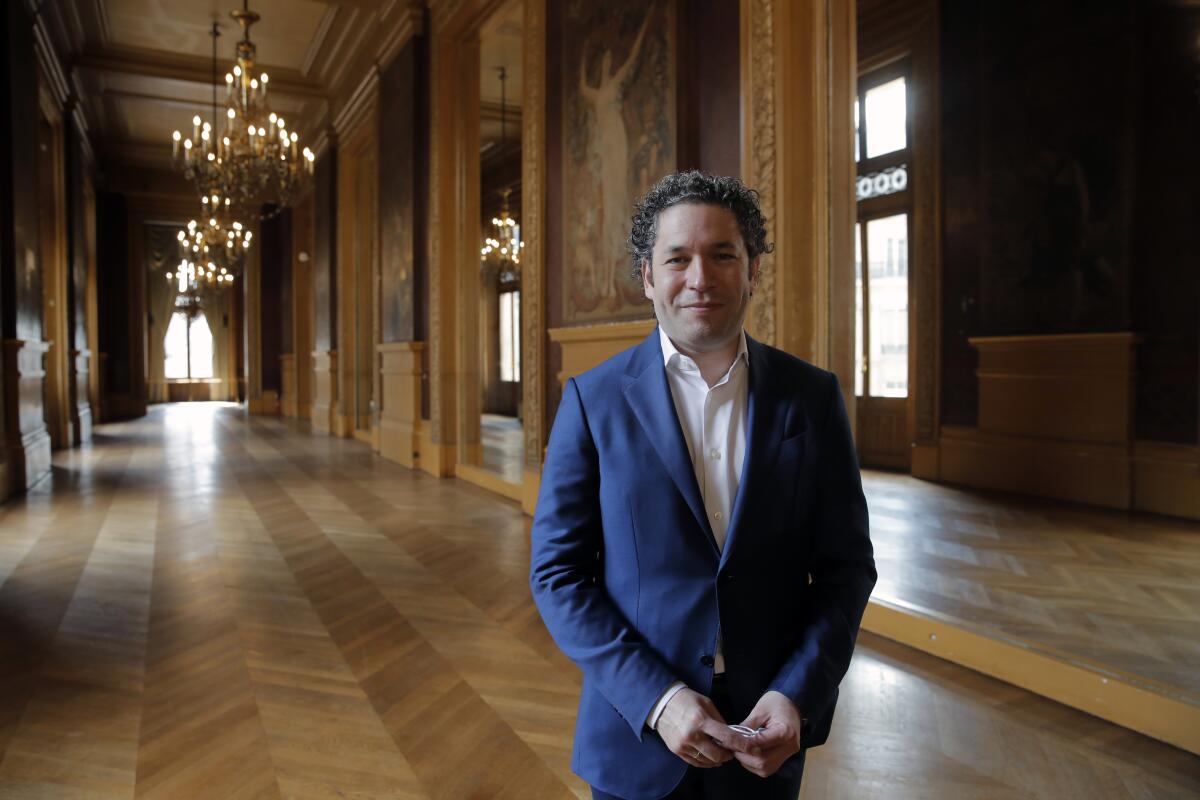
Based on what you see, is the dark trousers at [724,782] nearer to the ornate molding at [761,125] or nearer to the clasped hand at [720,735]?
the clasped hand at [720,735]

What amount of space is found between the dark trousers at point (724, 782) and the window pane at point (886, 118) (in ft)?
28.9

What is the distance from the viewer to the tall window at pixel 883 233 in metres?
8.96

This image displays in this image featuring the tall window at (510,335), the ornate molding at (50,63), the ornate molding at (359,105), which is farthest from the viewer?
the tall window at (510,335)

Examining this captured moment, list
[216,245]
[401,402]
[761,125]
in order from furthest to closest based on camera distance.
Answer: [216,245]
[401,402]
[761,125]

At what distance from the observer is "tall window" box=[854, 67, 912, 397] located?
8.96 meters

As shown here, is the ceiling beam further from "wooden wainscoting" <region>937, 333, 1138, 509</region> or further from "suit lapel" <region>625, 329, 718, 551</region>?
"suit lapel" <region>625, 329, 718, 551</region>

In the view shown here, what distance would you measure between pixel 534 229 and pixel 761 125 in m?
2.92

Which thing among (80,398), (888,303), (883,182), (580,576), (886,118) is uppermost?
(886,118)

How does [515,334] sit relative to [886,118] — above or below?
below

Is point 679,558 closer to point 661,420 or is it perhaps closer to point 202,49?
point 661,420

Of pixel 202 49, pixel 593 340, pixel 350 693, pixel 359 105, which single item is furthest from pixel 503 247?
pixel 350 693

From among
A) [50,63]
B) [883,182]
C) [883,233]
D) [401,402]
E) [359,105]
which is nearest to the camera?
[883,182]

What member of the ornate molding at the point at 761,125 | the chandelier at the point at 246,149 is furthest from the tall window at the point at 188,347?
the ornate molding at the point at 761,125

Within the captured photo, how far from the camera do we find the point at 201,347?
2609 cm
